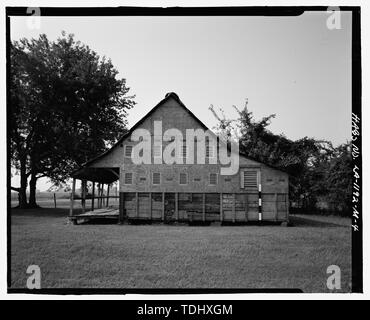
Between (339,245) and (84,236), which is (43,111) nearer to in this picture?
(84,236)

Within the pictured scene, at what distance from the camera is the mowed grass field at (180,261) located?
565 centimetres

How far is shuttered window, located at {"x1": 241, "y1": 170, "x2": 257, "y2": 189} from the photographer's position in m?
14.4

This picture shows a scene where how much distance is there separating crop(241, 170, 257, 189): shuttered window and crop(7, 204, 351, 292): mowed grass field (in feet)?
16.3

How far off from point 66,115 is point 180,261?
15138 millimetres

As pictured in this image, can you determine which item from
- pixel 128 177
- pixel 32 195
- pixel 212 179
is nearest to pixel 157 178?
pixel 128 177

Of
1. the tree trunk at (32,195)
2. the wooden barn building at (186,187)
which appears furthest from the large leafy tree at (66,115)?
the wooden barn building at (186,187)

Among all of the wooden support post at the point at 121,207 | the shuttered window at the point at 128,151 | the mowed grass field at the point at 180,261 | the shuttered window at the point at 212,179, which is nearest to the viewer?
the mowed grass field at the point at 180,261

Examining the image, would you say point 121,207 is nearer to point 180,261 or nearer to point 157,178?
point 157,178

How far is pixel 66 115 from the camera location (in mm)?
19344

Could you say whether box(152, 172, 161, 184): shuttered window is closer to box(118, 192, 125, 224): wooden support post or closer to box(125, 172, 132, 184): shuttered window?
box(125, 172, 132, 184): shuttered window

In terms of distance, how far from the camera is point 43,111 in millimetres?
18109

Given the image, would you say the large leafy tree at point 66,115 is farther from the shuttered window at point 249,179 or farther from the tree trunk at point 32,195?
the shuttered window at point 249,179
